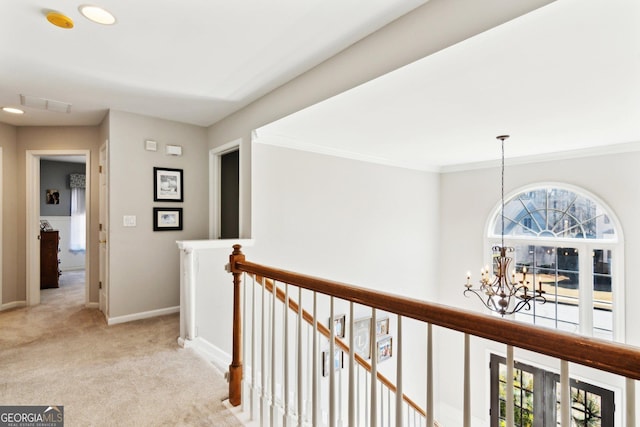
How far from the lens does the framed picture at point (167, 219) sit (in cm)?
384

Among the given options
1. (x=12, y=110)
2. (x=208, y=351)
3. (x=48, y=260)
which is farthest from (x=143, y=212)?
(x=48, y=260)

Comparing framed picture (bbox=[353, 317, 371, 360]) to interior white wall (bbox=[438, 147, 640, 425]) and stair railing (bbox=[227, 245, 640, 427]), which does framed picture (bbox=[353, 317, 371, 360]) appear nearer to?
interior white wall (bbox=[438, 147, 640, 425])

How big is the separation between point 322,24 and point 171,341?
291cm

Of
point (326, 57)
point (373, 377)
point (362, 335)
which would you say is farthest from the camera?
point (362, 335)

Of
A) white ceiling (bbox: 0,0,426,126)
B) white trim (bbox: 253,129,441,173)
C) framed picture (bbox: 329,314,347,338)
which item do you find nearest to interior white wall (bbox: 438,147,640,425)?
white trim (bbox: 253,129,441,173)

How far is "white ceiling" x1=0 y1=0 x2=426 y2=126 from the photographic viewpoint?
1853 mm

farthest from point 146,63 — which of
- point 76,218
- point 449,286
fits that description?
point 76,218

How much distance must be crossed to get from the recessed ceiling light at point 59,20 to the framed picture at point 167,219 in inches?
85.8

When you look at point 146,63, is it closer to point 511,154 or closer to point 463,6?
point 463,6

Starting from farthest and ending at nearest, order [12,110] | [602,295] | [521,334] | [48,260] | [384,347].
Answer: [48,260] < [384,347] < [602,295] < [12,110] < [521,334]

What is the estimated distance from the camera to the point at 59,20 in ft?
6.35

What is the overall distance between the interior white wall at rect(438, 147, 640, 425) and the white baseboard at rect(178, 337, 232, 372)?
3921mm

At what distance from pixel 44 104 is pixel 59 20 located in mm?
1856

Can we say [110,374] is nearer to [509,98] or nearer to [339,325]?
[339,325]
